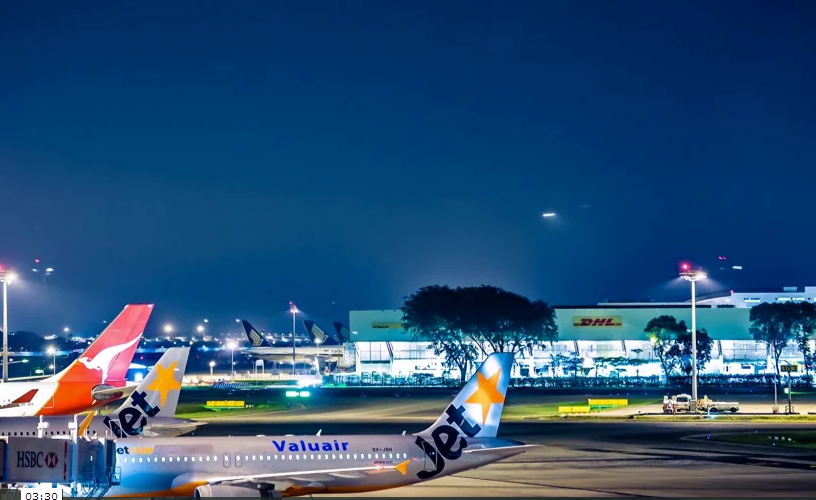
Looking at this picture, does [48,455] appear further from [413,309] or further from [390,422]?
[413,309]

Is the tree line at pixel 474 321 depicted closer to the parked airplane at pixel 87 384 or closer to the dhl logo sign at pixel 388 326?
the dhl logo sign at pixel 388 326

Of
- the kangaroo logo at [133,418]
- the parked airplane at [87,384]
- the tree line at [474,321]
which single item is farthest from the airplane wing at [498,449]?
the tree line at [474,321]

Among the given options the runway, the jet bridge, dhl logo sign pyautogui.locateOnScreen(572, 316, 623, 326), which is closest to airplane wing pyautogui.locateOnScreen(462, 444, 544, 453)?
the runway

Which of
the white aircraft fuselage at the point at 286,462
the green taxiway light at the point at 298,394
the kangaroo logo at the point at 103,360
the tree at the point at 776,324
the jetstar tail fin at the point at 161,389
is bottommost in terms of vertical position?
the green taxiway light at the point at 298,394

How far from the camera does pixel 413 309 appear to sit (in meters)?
167

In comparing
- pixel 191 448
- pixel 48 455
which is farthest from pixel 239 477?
pixel 48 455

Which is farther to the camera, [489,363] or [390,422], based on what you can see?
[390,422]

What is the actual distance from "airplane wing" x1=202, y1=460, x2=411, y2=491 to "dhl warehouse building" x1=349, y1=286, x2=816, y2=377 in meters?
141

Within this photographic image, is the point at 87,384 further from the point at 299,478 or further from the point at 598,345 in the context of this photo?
the point at 598,345

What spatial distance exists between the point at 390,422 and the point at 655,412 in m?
27.8

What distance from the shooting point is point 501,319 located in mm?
158500

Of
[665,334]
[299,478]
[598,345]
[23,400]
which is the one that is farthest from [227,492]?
[598,345]

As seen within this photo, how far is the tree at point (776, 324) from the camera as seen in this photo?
166m

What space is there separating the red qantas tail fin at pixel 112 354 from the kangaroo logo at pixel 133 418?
11.2 metres
